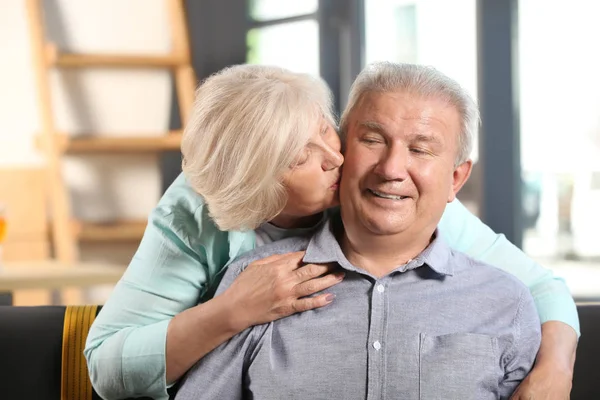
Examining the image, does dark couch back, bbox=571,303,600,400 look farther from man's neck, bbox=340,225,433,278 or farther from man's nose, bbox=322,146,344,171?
man's nose, bbox=322,146,344,171

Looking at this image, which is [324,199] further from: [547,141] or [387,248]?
[547,141]

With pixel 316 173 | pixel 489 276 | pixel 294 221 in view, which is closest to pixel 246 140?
pixel 316 173

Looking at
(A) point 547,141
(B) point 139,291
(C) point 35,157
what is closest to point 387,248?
(B) point 139,291

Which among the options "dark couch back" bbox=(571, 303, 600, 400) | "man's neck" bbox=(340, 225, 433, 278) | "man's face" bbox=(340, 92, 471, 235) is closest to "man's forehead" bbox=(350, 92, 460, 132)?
"man's face" bbox=(340, 92, 471, 235)

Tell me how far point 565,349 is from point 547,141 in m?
2.43

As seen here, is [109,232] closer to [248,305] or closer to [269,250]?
[269,250]

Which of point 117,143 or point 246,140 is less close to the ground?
point 246,140

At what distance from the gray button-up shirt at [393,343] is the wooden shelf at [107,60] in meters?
2.36

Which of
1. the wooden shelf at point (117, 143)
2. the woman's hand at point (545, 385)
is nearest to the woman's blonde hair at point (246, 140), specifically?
the woman's hand at point (545, 385)

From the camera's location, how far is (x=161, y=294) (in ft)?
5.27

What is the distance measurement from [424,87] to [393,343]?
0.45 meters

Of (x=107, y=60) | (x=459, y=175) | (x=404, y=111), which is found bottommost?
(x=459, y=175)

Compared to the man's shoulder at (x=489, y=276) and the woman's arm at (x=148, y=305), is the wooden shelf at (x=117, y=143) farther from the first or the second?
the man's shoulder at (x=489, y=276)

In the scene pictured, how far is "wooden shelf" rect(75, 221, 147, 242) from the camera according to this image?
3768mm
